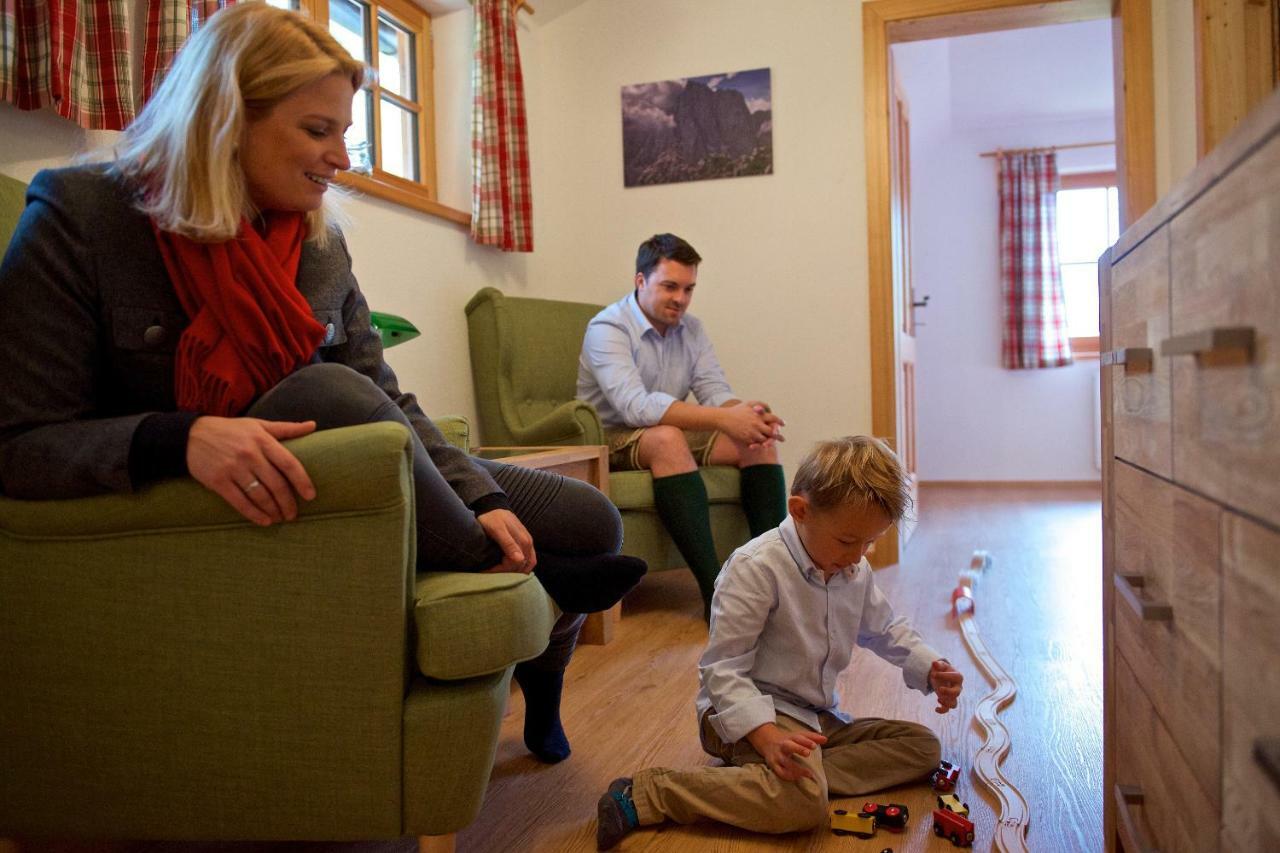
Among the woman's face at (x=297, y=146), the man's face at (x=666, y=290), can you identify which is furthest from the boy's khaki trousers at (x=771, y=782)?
the man's face at (x=666, y=290)

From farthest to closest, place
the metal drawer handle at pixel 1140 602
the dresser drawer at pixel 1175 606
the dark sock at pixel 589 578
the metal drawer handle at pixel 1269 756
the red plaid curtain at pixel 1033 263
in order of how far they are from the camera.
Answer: the red plaid curtain at pixel 1033 263 → the dark sock at pixel 589 578 → the metal drawer handle at pixel 1140 602 → the dresser drawer at pixel 1175 606 → the metal drawer handle at pixel 1269 756

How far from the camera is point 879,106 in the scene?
344cm

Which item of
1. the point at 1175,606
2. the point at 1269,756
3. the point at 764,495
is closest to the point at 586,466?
the point at 764,495

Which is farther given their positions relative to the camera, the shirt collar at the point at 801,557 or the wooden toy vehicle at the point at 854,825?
the shirt collar at the point at 801,557

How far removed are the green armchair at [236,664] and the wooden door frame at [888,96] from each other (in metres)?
2.65

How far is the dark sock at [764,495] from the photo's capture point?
8.99 ft

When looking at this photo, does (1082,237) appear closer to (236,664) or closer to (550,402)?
(550,402)

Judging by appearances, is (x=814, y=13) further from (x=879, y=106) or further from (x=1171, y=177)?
(x=1171, y=177)

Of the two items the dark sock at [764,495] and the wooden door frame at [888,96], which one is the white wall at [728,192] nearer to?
the wooden door frame at [888,96]

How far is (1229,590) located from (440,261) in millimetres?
2628

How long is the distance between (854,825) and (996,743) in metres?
0.41

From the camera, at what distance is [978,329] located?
6.45 m

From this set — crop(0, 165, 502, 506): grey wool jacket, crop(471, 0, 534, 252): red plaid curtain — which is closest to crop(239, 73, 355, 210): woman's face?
crop(0, 165, 502, 506): grey wool jacket

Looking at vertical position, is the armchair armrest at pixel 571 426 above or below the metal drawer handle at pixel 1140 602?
above
